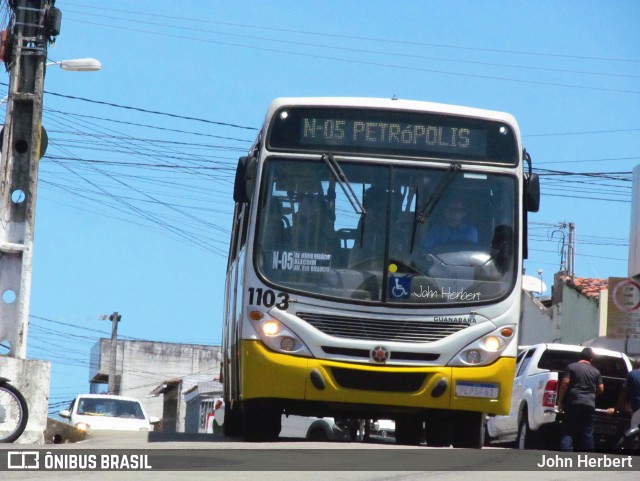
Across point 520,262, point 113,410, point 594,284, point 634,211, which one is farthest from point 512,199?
point 594,284

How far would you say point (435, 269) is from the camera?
13.6 meters

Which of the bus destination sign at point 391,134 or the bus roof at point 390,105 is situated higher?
the bus roof at point 390,105

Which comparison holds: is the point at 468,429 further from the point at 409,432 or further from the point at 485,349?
the point at 409,432

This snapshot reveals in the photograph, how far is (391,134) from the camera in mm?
14070

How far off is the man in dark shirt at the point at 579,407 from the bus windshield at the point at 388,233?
4.50 meters

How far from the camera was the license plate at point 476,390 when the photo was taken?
1351 centimetres

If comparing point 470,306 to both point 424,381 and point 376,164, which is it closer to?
point 424,381

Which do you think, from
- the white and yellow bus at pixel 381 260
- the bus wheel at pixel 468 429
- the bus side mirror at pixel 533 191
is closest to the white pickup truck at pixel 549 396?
the bus wheel at pixel 468 429

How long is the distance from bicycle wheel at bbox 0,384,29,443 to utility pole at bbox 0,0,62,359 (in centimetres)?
129

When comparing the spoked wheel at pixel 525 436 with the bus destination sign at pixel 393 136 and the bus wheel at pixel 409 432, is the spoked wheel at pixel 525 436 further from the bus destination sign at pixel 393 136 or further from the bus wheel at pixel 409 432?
the bus destination sign at pixel 393 136

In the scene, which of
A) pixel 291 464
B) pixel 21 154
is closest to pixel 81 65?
pixel 21 154

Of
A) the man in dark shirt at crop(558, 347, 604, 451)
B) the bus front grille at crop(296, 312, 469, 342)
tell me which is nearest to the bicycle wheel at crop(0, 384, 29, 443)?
the bus front grille at crop(296, 312, 469, 342)

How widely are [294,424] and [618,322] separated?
795 cm

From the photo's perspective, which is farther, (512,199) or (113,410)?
(113,410)
